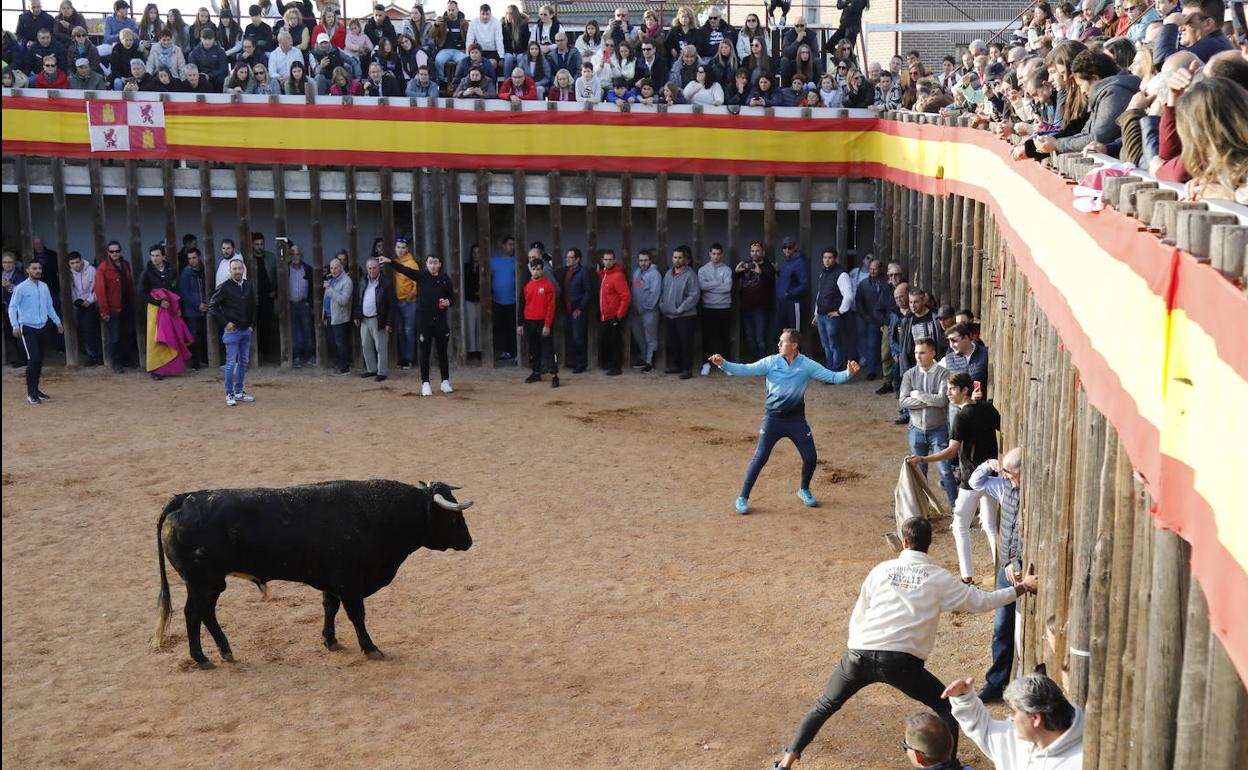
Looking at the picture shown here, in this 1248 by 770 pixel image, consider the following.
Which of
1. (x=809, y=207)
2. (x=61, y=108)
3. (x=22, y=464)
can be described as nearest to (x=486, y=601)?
(x=22, y=464)

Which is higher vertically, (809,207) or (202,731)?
(809,207)

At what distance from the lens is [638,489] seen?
14617mm

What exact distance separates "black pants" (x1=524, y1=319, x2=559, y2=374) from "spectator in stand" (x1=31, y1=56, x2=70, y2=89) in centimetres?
823

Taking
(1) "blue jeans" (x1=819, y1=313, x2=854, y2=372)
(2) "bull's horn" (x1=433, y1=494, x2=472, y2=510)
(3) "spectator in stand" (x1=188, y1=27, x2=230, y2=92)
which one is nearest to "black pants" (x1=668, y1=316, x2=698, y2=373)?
(1) "blue jeans" (x1=819, y1=313, x2=854, y2=372)

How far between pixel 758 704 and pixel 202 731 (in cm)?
354

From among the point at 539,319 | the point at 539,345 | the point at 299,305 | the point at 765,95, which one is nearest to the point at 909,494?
the point at 539,319

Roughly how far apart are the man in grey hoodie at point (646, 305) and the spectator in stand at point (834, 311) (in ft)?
7.93

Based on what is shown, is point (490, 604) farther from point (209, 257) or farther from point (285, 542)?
point (209, 257)

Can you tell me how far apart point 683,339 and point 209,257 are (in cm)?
734

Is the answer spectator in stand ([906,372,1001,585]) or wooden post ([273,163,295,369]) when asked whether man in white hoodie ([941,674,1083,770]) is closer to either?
spectator in stand ([906,372,1001,585])

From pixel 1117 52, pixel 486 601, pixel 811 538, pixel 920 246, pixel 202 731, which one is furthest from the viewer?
pixel 920 246

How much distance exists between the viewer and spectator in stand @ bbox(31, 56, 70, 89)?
70.1ft

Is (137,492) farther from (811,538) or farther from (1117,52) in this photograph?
(1117,52)

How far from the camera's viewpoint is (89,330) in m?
21.3
